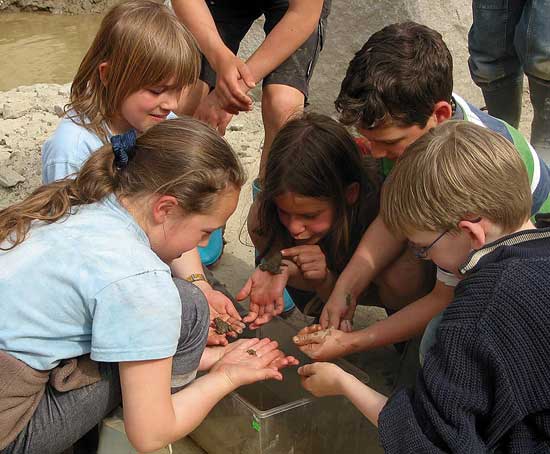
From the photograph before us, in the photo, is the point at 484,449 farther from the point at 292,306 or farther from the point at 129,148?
the point at 292,306

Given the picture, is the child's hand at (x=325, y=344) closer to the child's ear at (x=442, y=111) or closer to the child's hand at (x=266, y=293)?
the child's hand at (x=266, y=293)

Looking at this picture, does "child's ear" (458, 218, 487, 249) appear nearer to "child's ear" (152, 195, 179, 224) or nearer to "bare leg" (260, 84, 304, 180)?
"child's ear" (152, 195, 179, 224)

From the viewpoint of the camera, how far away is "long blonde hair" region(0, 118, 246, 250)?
157cm

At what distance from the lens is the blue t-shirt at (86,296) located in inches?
→ 57.5

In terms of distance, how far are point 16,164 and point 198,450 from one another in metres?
1.95

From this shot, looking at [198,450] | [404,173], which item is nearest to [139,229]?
[404,173]

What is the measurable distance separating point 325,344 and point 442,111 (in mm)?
721

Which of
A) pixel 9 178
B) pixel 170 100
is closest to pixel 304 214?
pixel 170 100

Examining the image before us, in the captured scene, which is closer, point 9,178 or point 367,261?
point 367,261

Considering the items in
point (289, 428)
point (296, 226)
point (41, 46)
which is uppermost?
point (296, 226)

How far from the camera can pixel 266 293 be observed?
2.16 meters

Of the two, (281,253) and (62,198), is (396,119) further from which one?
(62,198)

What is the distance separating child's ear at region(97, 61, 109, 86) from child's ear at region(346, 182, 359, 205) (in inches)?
29.1

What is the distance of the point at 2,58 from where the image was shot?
6516 millimetres
